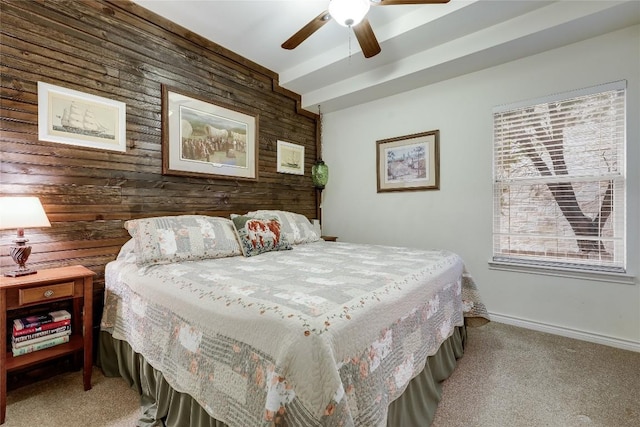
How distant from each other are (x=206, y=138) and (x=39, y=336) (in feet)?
6.27

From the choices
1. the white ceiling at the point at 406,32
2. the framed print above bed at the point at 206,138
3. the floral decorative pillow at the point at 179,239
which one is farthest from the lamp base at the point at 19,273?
the white ceiling at the point at 406,32

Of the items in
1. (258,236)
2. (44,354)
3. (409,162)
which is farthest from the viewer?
(409,162)

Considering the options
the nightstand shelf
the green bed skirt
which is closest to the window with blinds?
the green bed skirt

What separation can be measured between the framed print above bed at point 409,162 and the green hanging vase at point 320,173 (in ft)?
2.53

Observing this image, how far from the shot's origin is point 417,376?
58.5 inches

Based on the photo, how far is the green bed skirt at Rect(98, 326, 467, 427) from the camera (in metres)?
1.30

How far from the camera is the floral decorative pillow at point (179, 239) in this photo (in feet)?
6.32

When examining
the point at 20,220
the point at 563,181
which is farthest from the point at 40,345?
the point at 563,181

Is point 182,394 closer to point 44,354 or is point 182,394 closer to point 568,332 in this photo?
point 44,354

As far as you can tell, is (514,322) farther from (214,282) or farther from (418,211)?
(214,282)

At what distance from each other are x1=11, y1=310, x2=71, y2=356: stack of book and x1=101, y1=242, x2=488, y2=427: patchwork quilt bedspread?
24 cm

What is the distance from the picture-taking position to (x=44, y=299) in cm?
166

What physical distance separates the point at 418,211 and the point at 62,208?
10.6 ft

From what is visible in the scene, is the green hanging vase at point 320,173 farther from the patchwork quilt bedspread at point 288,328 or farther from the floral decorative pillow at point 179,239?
the patchwork quilt bedspread at point 288,328
